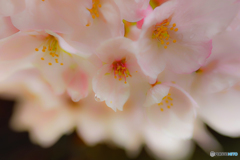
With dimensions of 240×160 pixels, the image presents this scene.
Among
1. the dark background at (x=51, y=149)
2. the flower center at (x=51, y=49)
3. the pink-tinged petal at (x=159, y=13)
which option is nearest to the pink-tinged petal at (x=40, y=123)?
the dark background at (x=51, y=149)

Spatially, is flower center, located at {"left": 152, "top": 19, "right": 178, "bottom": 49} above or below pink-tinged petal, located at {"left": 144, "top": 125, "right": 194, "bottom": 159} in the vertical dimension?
above

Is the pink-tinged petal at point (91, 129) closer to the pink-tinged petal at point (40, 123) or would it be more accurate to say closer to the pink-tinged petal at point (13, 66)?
the pink-tinged petal at point (40, 123)

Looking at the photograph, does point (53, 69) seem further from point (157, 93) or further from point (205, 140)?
point (205, 140)

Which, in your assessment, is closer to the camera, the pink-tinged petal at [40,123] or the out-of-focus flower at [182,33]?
the out-of-focus flower at [182,33]

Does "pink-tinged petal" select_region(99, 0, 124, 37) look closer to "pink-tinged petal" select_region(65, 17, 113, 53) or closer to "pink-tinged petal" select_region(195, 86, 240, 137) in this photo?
"pink-tinged petal" select_region(65, 17, 113, 53)

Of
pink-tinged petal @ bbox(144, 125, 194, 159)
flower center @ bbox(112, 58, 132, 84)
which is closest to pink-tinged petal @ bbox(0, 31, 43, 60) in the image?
flower center @ bbox(112, 58, 132, 84)

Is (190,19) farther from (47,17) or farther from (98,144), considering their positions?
(98,144)
